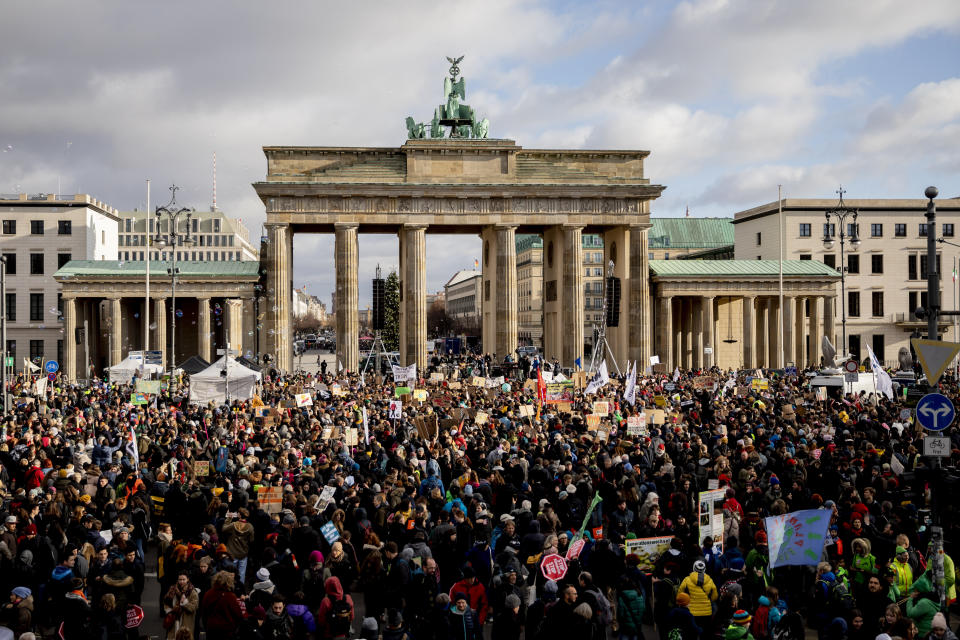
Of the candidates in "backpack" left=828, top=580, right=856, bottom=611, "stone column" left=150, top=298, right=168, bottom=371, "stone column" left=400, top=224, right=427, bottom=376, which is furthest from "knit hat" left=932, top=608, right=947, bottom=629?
"stone column" left=150, top=298, right=168, bottom=371

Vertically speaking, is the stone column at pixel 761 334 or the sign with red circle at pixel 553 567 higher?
the stone column at pixel 761 334

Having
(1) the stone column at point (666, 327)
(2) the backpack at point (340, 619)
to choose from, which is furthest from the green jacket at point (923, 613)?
(1) the stone column at point (666, 327)

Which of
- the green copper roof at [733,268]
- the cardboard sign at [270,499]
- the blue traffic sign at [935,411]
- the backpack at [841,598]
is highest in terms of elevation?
the green copper roof at [733,268]

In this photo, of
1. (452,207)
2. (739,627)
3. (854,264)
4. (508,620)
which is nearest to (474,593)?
(508,620)

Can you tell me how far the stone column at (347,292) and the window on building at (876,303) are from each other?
161 ft

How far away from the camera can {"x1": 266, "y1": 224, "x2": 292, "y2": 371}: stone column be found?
57.0 m

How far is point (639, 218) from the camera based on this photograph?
58.9 m

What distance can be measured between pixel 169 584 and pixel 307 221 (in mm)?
46216

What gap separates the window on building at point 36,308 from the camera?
76.5 meters

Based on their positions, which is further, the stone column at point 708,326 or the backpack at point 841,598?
the stone column at point 708,326

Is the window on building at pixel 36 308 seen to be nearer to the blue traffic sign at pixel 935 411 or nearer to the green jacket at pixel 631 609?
the green jacket at pixel 631 609

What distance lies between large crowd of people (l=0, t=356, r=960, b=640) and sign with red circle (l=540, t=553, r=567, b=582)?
0.12 ft

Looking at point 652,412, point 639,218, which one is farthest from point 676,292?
point 652,412

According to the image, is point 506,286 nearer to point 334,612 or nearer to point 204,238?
Result: point 334,612
